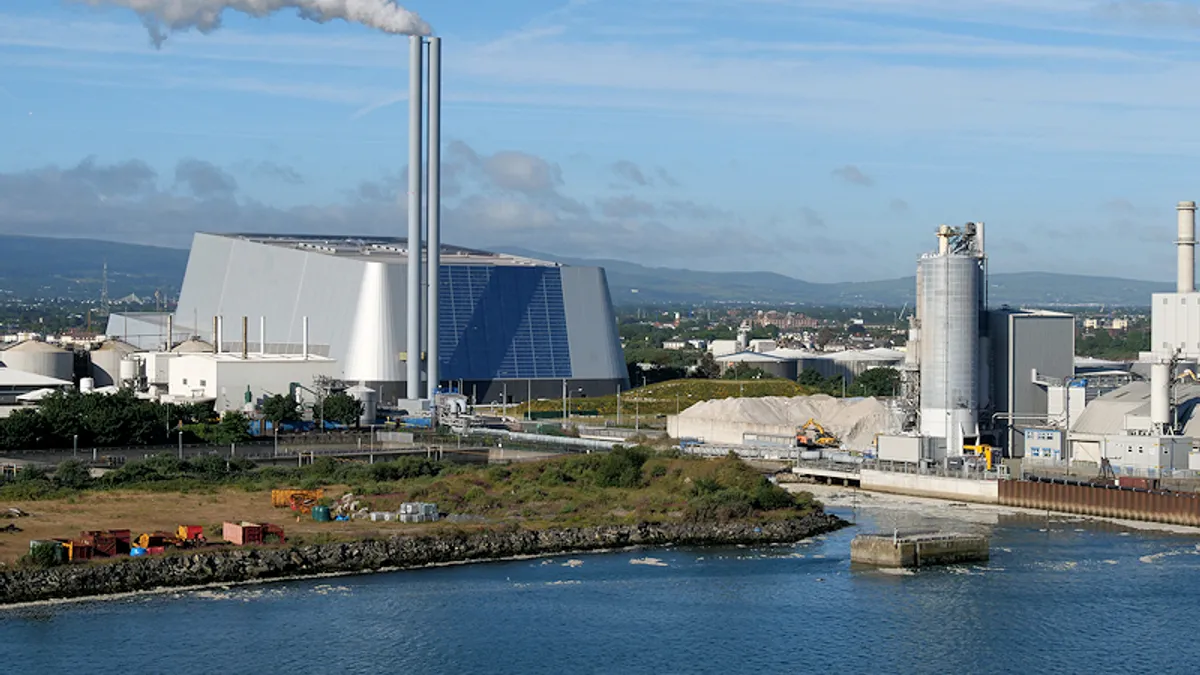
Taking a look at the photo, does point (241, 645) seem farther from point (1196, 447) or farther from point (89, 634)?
point (1196, 447)

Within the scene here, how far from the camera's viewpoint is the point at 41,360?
7762 centimetres

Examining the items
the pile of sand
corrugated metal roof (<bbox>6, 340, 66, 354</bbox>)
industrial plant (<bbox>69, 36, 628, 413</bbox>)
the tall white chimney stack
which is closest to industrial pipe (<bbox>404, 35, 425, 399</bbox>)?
industrial plant (<bbox>69, 36, 628, 413</bbox>)

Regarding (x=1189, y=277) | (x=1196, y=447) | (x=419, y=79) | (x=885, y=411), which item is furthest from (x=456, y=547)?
(x=1189, y=277)

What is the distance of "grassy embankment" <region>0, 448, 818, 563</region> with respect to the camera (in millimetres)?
39531

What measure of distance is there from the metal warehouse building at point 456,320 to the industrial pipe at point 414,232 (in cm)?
176

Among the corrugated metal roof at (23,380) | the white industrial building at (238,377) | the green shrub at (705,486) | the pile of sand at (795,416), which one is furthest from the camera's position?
the corrugated metal roof at (23,380)

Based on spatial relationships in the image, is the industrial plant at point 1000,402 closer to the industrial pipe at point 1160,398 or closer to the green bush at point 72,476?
the industrial pipe at point 1160,398

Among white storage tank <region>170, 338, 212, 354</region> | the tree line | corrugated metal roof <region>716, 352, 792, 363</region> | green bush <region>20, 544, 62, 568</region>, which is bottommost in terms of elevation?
green bush <region>20, 544, 62, 568</region>

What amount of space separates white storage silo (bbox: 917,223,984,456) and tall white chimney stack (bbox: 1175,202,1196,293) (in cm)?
1559

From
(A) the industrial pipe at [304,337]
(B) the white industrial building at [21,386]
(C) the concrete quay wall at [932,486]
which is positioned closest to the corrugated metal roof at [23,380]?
(B) the white industrial building at [21,386]

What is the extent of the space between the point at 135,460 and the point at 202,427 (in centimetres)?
861

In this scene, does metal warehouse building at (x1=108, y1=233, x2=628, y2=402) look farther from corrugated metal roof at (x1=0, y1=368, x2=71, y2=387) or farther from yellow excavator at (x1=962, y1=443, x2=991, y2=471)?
yellow excavator at (x1=962, y1=443, x2=991, y2=471)

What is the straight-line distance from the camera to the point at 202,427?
194 feet

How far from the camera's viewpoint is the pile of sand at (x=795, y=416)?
59.9 metres
